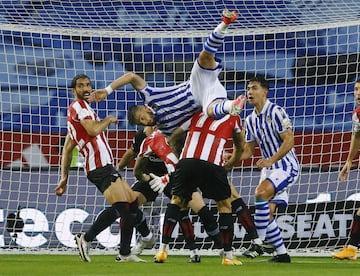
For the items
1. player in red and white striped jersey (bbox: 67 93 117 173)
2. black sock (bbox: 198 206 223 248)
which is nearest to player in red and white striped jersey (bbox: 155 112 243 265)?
black sock (bbox: 198 206 223 248)

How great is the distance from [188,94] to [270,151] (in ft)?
3.83

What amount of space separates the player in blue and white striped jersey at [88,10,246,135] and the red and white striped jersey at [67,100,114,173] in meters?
0.38

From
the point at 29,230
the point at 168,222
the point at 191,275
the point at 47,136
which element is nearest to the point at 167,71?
the point at 47,136

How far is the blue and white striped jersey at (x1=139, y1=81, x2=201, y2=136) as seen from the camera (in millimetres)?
8102

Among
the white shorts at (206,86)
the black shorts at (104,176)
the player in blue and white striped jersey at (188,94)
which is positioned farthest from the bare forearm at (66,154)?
the white shorts at (206,86)

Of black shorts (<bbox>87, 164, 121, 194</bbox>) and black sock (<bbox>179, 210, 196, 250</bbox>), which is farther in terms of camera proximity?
black sock (<bbox>179, 210, 196, 250</bbox>)

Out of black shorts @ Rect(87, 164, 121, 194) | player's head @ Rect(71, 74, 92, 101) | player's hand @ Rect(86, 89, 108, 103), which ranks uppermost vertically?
player's head @ Rect(71, 74, 92, 101)

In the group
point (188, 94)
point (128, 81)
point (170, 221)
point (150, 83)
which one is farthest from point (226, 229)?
point (150, 83)

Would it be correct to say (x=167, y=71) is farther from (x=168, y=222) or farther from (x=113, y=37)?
(x=168, y=222)

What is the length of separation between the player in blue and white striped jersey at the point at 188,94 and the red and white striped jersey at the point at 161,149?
32 centimetres

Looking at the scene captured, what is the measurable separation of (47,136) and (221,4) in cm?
285

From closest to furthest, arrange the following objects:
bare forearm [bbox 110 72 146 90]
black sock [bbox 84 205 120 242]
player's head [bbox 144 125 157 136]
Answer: bare forearm [bbox 110 72 146 90] → black sock [bbox 84 205 120 242] → player's head [bbox 144 125 157 136]

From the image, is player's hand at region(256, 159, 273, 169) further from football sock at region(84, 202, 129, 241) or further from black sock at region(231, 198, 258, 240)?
football sock at region(84, 202, 129, 241)

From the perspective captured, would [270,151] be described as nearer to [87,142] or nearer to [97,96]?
[87,142]
